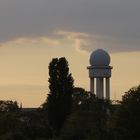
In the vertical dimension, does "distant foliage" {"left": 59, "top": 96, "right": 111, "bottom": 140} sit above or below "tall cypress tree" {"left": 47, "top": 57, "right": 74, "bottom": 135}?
below

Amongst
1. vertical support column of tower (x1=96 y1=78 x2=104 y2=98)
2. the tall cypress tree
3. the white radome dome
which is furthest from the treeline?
vertical support column of tower (x1=96 y1=78 x2=104 y2=98)

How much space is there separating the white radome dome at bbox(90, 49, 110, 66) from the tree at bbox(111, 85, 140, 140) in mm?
65800

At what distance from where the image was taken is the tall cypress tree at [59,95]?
307ft

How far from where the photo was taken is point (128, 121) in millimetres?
68312

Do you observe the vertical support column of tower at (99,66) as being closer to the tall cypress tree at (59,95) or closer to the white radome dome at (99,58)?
the white radome dome at (99,58)

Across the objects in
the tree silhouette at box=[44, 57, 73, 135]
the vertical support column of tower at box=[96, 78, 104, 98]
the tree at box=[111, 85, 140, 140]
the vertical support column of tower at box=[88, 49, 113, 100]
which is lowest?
the tree at box=[111, 85, 140, 140]

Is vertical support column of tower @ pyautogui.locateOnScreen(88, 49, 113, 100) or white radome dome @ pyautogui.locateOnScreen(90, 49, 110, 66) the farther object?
vertical support column of tower @ pyautogui.locateOnScreen(88, 49, 113, 100)

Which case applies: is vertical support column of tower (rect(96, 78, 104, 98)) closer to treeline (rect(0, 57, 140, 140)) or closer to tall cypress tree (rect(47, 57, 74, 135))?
treeline (rect(0, 57, 140, 140))

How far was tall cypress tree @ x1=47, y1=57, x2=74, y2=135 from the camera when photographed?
307 ft

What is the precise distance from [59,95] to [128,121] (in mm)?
28064

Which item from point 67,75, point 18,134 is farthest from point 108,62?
point 18,134

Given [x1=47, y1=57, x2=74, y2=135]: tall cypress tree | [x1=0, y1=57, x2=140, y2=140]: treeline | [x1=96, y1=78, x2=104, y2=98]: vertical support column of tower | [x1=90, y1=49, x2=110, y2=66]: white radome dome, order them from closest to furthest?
1. [x1=0, y1=57, x2=140, y2=140]: treeline
2. [x1=47, y1=57, x2=74, y2=135]: tall cypress tree
3. [x1=90, y1=49, x2=110, y2=66]: white radome dome
4. [x1=96, y1=78, x2=104, y2=98]: vertical support column of tower

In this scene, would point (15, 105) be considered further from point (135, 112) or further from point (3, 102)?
point (135, 112)

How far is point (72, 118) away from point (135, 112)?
690 inches
